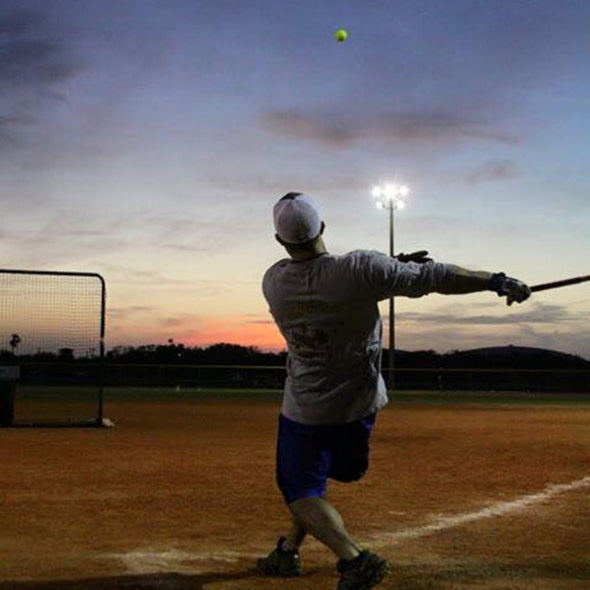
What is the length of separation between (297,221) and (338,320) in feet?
1.73

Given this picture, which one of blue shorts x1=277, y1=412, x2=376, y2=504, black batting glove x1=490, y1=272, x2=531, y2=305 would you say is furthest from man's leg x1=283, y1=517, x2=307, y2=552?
black batting glove x1=490, y1=272, x2=531, y2=305

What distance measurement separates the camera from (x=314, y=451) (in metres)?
4.84

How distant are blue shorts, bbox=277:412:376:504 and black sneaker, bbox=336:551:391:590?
1.38ft

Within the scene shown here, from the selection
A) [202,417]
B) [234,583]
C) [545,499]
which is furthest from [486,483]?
[202,417]

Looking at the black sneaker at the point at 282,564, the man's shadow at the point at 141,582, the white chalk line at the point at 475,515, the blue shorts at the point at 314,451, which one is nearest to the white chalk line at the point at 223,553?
the white chalk line at the point at 475,515

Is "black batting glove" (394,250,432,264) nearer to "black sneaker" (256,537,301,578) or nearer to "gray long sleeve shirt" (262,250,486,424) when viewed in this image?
"gray long sleeve shirt" (262,250,486,424)

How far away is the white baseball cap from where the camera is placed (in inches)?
185

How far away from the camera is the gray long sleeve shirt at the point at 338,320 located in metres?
4.49

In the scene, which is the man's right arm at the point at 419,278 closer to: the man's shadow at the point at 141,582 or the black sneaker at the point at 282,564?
the black sneaker at the point at 282,564

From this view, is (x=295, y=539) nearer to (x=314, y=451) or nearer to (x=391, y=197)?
(x=314, y=451)

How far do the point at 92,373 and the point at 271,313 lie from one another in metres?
44.6

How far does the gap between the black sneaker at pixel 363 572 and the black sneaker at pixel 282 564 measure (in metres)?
0.94

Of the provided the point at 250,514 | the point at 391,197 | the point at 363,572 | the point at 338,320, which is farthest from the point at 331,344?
the point at 391,197

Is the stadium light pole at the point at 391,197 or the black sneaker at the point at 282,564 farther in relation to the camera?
the stadium light pole at the point at 391,197
